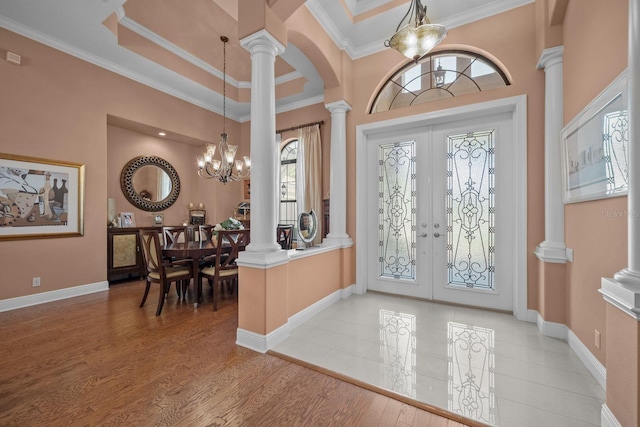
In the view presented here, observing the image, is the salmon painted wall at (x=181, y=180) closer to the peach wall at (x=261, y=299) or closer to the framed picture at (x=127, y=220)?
the framed picture at (x=127, y=220)

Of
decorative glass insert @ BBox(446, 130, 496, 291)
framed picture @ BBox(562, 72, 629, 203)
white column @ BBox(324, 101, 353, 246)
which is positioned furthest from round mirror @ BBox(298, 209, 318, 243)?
framed picture @ BBox(562, 72, 629, 203)

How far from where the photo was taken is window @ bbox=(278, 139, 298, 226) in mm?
5727

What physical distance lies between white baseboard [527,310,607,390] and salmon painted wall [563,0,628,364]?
6 centimetres

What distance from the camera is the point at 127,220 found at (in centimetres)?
496

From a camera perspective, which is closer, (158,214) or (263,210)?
(263,210)

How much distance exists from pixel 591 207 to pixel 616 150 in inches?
21.8

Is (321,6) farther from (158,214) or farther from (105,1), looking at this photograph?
(158,214)

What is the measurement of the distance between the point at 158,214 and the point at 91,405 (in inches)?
176

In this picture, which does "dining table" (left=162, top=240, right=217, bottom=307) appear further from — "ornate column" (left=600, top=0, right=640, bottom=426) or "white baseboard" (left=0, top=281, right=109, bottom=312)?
"ornate column" (left=600, top=0, right=640, bottom=426)

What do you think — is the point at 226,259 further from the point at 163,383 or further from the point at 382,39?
the point at 382,39

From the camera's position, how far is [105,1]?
3049 millimetres

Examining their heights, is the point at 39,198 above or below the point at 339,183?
below

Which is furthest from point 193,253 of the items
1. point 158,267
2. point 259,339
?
point 259,339

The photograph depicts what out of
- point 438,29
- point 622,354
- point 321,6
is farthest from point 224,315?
point 321,6
